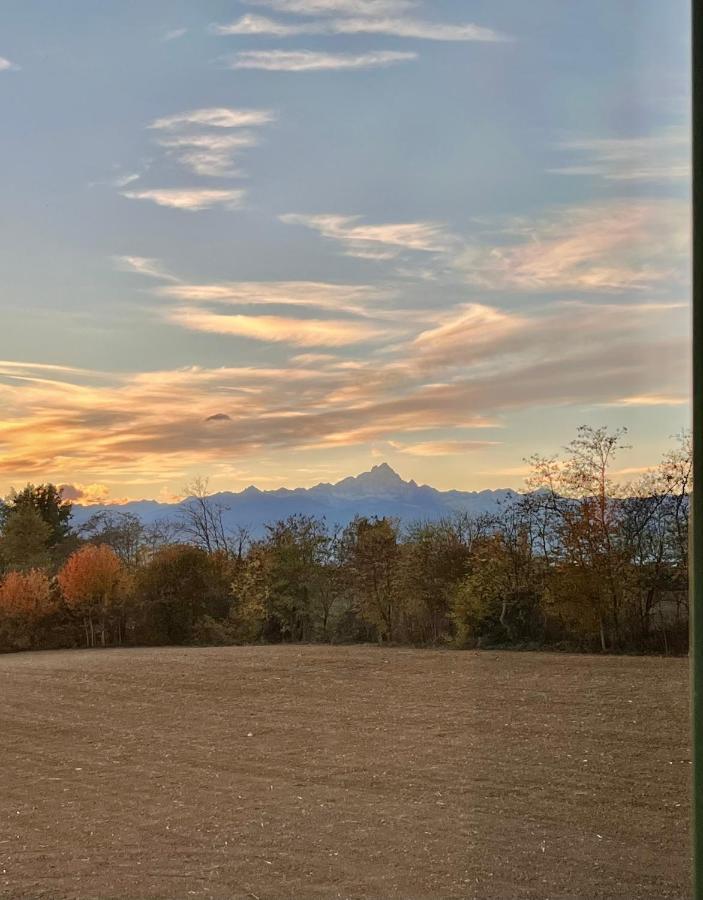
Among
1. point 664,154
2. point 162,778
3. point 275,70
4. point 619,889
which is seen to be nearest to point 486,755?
point 162,778

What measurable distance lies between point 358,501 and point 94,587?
18.4 feet

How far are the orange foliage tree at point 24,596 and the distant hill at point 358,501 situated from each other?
4.95 feet

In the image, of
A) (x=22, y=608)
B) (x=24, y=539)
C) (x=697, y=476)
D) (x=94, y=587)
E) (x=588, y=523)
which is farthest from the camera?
(x=24, y=539)

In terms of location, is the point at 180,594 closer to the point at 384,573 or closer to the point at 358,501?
the point at 384,573

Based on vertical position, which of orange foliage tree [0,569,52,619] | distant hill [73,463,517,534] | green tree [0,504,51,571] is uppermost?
distant hill [73,463,517,534]

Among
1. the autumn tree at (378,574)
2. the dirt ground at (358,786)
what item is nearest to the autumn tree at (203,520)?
the autumn tree at (378,574)

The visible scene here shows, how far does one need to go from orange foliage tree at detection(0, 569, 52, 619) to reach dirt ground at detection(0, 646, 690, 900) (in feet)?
12.5

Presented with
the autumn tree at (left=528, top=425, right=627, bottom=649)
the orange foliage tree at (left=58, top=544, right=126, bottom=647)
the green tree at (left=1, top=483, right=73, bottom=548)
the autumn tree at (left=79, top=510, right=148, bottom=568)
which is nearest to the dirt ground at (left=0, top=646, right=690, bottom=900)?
the autumn tree at (left=528, top=425, right=627, bottom=649)

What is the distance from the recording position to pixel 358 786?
357cm

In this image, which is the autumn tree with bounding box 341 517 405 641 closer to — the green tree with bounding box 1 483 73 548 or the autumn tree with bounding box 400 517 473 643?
the autumn tree with bounding box 400 517 473 643

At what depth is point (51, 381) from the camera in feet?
14.9

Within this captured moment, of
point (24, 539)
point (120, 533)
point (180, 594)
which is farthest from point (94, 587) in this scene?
point (24, 539)

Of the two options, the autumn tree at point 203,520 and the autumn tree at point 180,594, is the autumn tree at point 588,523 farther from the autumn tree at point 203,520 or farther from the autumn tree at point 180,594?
the autumn tree at point 203,520

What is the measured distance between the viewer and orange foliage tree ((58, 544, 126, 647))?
10461 mm
